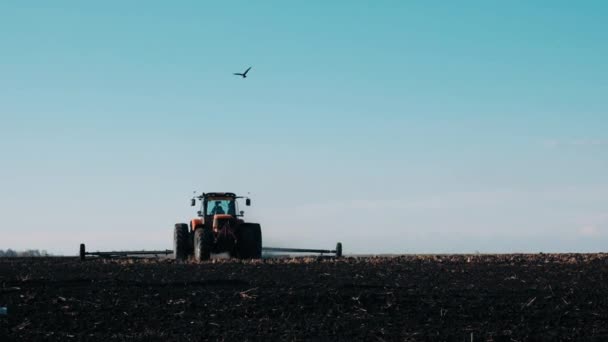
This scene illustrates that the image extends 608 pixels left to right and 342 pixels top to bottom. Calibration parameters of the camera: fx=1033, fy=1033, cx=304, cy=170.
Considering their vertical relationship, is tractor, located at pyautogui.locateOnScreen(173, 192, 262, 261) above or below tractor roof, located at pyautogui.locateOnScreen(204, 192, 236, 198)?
below

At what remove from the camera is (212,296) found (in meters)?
23.0

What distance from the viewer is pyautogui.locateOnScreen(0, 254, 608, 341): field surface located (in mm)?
18766

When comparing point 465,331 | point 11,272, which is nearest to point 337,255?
point 11,272

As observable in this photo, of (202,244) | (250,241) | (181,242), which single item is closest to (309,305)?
(202,244)

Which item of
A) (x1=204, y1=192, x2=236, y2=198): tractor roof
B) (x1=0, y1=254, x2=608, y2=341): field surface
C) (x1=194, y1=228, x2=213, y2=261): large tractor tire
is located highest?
(x1=204, y1=192, x2=236, y2=198): tractor roof

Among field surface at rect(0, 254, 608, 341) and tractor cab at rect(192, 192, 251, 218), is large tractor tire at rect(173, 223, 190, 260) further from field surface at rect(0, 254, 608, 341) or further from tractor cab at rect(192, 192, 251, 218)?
field surface at rect(0, 254, 608, 341)

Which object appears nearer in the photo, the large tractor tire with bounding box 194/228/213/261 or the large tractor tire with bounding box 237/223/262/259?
the large tractor tire with bounding box 194/228/213/261

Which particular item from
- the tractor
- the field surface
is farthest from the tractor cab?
the field surface

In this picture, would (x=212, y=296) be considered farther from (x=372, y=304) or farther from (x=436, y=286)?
(x=436, y=286)

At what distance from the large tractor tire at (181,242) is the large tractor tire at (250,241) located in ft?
8.31

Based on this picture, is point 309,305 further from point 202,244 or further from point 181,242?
A: point 181,242

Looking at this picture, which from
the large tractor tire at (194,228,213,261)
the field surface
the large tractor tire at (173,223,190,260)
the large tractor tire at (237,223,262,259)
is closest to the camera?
the field surface

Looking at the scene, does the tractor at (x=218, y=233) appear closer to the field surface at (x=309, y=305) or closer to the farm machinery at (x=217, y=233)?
the farm machinery at (x=217, y=233)

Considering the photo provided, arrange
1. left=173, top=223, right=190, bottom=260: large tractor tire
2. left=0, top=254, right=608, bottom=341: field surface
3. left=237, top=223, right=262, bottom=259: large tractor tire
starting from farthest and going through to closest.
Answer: left=173, top=223, right=190, bottom=260: large tractor tire, left=237, top=223, right=262, bottom=259: large tractor tire, left=0, top=254, right=608, bottom=341: field surface
